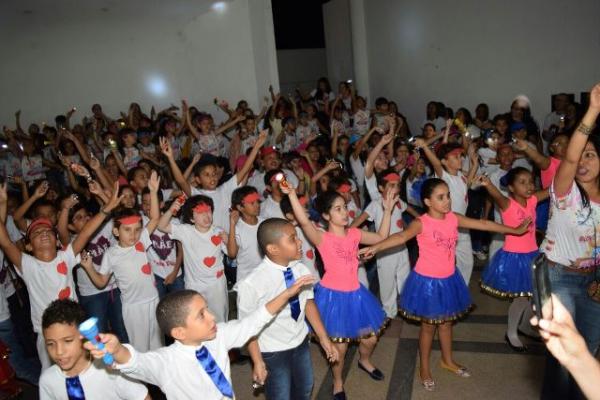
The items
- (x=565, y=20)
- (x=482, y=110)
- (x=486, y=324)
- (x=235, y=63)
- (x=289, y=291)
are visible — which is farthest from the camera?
(x=235, y=63)

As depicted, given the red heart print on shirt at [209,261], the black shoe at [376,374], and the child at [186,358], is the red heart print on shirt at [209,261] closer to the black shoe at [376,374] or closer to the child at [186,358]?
the black shoe at [376,374]

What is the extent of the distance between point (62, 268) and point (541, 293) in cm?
309

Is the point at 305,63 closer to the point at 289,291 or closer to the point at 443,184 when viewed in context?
the point at 443,184

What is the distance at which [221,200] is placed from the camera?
4.79 metres

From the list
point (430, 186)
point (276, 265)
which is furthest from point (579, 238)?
point (276, 265)

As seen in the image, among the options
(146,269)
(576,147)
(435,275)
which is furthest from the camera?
(146,269)

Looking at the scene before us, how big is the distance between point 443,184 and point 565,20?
6.21m

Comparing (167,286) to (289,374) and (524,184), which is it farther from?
(524,184)

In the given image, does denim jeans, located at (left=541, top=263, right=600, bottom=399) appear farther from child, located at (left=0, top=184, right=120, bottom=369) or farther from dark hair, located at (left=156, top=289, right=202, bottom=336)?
child, located at (left=0, top=184, right=120, bottom=369)

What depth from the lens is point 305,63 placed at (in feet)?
50.0

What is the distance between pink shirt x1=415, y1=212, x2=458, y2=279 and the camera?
11.3 ft

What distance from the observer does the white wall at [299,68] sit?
14797 mm

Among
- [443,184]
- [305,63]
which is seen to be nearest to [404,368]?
[443,184]

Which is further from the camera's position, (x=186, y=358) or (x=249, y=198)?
(x=249, y=198)
